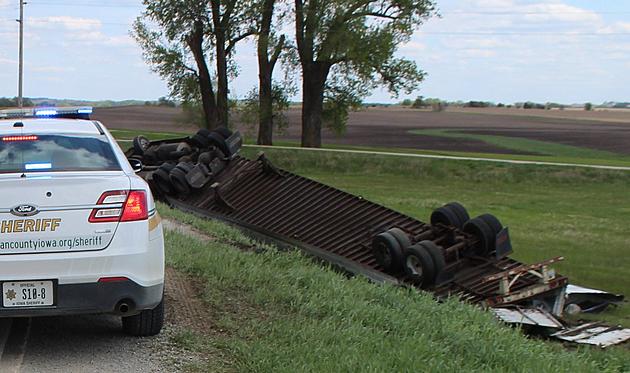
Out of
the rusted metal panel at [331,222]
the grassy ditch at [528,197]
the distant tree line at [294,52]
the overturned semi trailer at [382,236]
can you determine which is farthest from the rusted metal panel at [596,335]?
the distant tree line at [294,52]

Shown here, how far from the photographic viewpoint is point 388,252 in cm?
1225

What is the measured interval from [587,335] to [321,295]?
3906 millimetres

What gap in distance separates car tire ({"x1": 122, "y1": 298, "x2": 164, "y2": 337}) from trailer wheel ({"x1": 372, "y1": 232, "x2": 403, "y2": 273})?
20.1 feet

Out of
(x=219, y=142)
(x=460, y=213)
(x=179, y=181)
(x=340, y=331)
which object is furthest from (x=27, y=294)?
(x=219, y=142)

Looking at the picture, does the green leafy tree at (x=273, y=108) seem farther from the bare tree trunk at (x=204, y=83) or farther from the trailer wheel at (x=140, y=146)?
the trailer wheel at (x=140, y=146)

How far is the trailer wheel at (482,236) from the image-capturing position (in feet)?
→ 41.2

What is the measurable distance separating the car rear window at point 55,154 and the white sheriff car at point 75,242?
2cm

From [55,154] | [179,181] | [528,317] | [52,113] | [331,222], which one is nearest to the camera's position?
[55,154]

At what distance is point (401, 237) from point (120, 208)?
712 cm

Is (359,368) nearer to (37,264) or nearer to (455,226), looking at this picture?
(37,264)

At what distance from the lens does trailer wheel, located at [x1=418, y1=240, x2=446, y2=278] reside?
11695mm

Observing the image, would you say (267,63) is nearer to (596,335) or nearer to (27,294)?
(596,335)

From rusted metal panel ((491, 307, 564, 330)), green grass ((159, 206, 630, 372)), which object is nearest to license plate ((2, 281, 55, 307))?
green grass ((159, 206, 630, 372))

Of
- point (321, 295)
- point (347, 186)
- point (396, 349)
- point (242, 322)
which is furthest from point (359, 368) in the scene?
point (347, 186)
